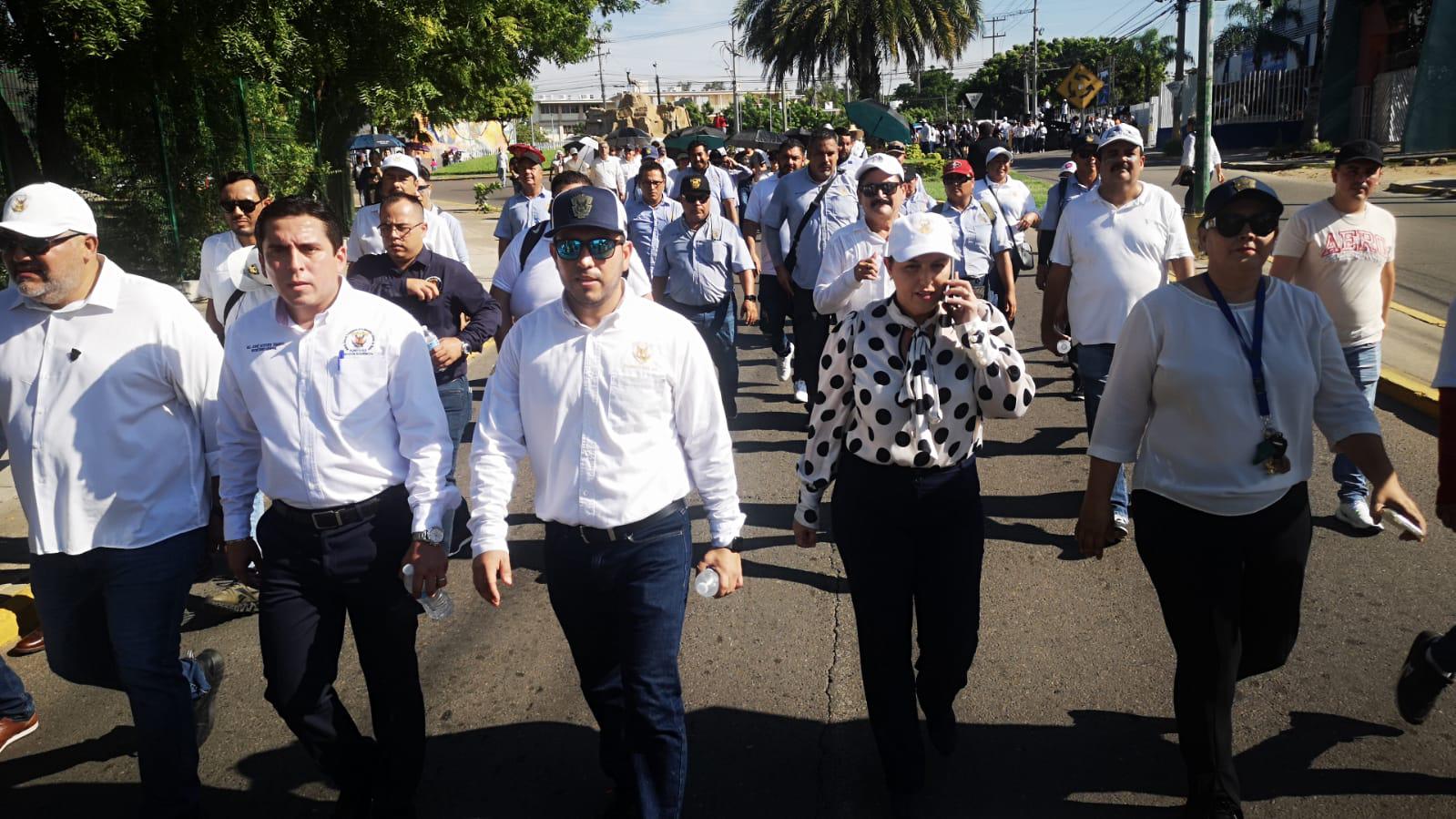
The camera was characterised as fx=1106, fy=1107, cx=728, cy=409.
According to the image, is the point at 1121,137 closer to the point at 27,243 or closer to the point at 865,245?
the point at 865,245

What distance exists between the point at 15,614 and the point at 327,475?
10.6ft

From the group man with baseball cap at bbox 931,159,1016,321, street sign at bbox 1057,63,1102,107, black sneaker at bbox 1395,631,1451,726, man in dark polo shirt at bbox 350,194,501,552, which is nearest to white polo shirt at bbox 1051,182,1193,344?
man with baseball cap at bbox 931,159,1016,321

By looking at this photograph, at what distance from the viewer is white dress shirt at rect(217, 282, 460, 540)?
328 cm

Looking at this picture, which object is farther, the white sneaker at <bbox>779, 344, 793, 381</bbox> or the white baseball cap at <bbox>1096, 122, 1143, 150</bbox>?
the white sneaker at <bbox>779, 344, 793, 381</bbox>

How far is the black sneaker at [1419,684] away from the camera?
147 inches

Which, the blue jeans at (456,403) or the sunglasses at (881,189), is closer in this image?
the blue jeans at (456,403)

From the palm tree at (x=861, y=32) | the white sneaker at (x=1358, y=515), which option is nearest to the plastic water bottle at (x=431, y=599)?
the white sneaker at (x=1358, y=515)

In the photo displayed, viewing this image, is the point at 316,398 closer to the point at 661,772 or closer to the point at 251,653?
the point at 661,772

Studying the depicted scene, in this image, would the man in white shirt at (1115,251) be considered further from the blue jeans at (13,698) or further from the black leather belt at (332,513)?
the blue jeans at (13,698)

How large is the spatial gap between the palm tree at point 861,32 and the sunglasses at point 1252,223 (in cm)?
3547

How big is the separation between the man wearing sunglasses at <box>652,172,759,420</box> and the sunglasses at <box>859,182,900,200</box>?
1747 mm

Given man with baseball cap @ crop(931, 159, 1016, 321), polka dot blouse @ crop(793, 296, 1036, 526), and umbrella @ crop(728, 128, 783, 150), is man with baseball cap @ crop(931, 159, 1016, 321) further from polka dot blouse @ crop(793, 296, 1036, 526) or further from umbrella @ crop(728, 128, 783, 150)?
umbrella @ crop(728, 128, 783, 150)

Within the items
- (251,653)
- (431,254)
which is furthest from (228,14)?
(251,653)

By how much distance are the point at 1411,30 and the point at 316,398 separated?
45.9 metres
